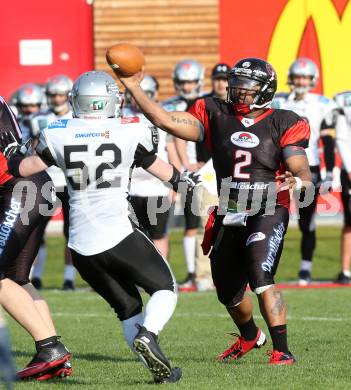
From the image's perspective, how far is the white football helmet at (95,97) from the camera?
547 centimetres

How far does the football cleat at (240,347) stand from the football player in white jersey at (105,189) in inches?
36.4

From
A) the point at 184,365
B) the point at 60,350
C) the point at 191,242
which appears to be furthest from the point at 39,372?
the point at 191,242

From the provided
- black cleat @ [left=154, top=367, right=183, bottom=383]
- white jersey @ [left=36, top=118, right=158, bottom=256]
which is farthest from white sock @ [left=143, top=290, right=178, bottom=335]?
white jersey @ [left=36, top=118, right=158, bottom=256]

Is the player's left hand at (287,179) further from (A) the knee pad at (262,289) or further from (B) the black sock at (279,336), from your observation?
(B) the black sock at (279,336)

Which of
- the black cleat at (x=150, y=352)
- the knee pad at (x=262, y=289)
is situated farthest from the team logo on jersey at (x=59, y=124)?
the knee pad at (x=262, y=289)

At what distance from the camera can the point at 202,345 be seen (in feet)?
22.7

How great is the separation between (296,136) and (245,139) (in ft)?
0.91

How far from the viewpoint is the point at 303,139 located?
236 inches

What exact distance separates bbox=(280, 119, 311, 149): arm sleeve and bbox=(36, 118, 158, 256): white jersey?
874mm

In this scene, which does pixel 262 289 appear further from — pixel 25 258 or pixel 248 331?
pixel 25 258

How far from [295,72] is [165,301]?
554 centimetres

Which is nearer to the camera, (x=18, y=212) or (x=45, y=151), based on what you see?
(x=45, y=151)

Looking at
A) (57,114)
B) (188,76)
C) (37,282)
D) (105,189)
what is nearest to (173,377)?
(105,189)

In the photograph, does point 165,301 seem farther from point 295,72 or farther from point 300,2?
point 300,2
